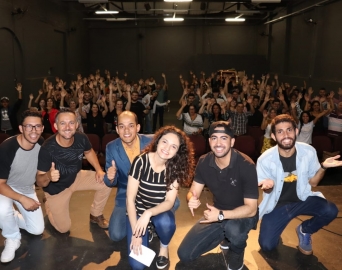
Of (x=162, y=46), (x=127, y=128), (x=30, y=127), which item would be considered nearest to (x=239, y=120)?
(x=127, y=128)

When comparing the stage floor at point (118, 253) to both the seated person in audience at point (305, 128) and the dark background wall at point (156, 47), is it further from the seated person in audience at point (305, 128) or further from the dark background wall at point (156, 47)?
the dark background wall at point (156, 47)

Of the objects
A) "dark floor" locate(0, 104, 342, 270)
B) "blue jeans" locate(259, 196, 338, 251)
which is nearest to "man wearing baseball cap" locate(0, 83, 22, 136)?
"dark floor" locate(0, 104, 342, 270)

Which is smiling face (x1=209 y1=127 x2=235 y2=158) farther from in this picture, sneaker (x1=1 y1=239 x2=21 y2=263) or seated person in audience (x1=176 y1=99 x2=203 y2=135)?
seated person in audience (x1=176 y1=99 x2=203 y2=135)

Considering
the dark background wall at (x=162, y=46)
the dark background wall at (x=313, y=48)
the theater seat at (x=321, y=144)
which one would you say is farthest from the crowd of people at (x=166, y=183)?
the dark background wall at (x=162, y=46)

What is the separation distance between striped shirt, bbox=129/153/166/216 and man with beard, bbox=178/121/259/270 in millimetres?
283

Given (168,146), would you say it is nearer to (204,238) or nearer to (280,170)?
(204,238)

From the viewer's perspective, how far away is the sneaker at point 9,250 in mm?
3215

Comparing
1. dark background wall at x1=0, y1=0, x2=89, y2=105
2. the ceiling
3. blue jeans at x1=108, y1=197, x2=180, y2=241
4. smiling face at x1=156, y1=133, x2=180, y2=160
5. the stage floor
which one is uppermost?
the ceiling

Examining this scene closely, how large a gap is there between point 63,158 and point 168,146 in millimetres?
1408

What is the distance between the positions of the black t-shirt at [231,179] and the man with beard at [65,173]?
129cm

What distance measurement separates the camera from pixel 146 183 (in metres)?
2.99

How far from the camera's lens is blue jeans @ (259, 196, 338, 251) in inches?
132

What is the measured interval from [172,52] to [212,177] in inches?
731

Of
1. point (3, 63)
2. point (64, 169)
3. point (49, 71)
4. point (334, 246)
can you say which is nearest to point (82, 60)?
point (49, 71)
